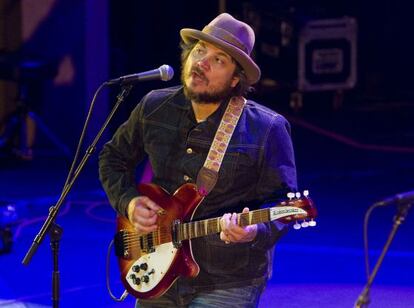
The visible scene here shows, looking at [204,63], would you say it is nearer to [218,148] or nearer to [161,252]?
[218,148]

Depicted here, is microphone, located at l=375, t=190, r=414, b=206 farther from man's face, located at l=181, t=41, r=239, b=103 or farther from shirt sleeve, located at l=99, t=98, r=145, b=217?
shirt sleeve, located at l=99, t=98, r=145, b=217

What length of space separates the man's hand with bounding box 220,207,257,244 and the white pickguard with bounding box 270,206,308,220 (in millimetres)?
102

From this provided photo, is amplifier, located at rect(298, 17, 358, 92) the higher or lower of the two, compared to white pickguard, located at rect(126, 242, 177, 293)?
lower

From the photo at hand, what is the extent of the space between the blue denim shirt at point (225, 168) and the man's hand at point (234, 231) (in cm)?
9

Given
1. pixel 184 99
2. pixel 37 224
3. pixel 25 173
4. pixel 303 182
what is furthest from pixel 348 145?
pixel 184 99

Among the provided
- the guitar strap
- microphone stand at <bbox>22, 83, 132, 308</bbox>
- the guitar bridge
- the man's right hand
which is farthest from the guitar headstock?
microphone stand at <bbox>22, 83, 132, 308</bbox>

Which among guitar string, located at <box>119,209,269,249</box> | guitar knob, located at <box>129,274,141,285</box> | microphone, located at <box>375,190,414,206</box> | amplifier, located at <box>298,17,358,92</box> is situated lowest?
amplifier, located at <box>298,17,358,92</box>

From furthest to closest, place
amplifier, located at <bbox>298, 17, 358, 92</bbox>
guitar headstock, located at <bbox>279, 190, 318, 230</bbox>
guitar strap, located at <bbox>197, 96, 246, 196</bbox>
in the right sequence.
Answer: amplifier, located at <bbox>298, 17, 358, 92</bbox> → guitar strap, located at <bbox>197, 96, 246, 196</bbox> → guitar headstock, located at <bbox>279, 190, 318, 230</bbox>

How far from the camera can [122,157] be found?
497 centimetres

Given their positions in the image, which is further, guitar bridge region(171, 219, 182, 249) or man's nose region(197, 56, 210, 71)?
man's nose region(197, 56, 210, 71)

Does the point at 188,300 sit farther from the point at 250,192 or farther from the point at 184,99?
the point at 184,99

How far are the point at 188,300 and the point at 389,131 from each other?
34.4ft

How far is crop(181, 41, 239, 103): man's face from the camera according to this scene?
182 inches

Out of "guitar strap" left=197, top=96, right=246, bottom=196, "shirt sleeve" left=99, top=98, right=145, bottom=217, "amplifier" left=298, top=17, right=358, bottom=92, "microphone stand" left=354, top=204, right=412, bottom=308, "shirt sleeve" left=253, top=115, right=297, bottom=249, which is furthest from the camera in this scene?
"amplifier" left=298, top=17, right=358, bottom=92
